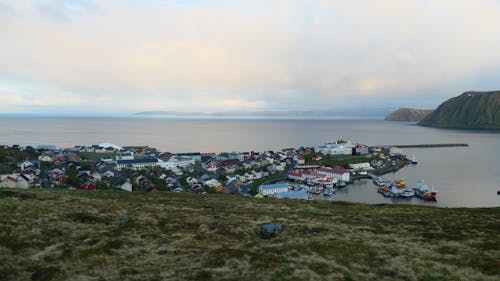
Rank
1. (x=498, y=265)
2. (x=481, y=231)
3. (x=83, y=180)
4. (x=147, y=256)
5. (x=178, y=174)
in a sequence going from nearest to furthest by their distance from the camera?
(x=498, y=265), (x=147, y=256), (x=481, y=231), (x=83, y=180), (x=178, y=174)

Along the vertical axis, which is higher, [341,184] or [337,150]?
[337,150]

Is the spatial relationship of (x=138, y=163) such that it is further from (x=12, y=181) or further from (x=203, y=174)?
(x=12, y=181)

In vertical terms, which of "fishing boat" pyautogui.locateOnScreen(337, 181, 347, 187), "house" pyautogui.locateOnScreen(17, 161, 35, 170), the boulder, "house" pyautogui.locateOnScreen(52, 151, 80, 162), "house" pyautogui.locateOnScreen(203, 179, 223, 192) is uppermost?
the boulder

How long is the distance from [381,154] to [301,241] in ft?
462

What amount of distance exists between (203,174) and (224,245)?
74.2m

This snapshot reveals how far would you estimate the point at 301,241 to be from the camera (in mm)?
17719

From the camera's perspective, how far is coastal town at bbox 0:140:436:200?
7044 cm

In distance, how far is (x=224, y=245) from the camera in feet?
57.6

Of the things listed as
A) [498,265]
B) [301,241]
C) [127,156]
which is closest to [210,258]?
[301,241]

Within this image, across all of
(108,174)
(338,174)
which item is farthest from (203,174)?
(338,174)

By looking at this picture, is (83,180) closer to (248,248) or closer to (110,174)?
(110,174)

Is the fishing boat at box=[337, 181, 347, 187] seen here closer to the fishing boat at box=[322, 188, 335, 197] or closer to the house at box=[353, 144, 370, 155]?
→ the fishing boat at box=[322, 188, 335, 197]

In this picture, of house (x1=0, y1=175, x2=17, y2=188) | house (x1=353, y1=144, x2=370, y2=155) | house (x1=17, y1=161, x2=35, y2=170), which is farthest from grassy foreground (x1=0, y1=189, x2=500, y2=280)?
house (x1=353, y1=144, x2=370, y2=155)

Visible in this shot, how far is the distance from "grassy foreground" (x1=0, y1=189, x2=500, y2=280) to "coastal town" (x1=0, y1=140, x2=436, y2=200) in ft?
135
